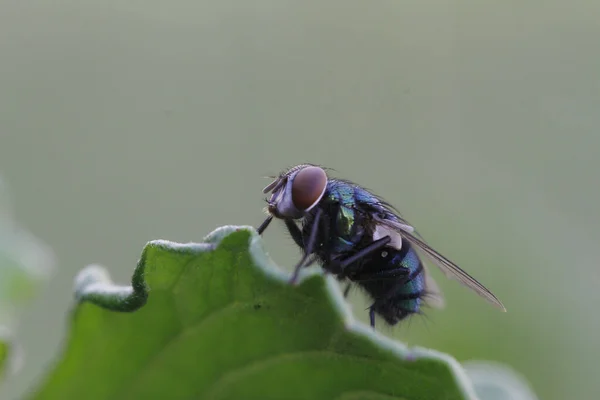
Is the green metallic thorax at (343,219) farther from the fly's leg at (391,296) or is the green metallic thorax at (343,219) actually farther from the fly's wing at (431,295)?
the fly's wing at (431,295)

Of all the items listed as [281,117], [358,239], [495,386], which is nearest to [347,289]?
[358,239]

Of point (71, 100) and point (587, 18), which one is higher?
point (587, 18)

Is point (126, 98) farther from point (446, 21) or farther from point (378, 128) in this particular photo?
point (446, 21)

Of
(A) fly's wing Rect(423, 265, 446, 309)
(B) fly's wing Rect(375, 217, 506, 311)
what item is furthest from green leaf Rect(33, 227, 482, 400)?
Result: (A) fly's wing Rect(423, 265, 446, 309)

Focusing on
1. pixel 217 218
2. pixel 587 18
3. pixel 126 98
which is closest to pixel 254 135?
pixel 217 218

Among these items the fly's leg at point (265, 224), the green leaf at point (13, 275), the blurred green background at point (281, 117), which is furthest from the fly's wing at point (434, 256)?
the blurred green background at point (281, 117)

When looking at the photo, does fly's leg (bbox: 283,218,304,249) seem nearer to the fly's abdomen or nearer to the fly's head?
the fly's head

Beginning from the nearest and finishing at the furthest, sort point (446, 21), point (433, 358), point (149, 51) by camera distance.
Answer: point (433, 358)
point (446, 21)
point (149, 51)

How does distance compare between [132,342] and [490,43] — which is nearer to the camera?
[132,342]
